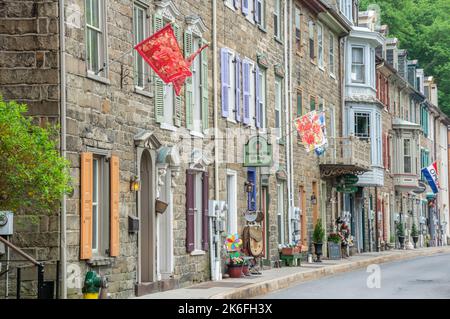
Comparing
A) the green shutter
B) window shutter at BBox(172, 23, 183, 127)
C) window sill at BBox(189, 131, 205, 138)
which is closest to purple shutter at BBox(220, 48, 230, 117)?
window sill at BBox(189, 131, 205, 138)

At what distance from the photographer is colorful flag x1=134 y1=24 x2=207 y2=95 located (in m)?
19.0

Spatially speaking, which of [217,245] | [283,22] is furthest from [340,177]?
[217,245]

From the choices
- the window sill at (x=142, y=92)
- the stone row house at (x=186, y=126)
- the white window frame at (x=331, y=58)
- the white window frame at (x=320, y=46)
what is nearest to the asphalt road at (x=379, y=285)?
the stone row house at (x=186, y=126)

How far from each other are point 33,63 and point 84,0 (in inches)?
63.5

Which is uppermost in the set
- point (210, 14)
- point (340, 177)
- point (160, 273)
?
point (210, 14)

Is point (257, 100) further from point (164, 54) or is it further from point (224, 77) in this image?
point (164, 54)

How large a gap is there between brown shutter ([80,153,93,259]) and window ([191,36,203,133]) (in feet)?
22.4

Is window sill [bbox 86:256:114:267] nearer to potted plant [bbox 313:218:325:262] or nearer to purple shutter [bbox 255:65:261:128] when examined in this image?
purple shutter [bbox 255:65:261:128]

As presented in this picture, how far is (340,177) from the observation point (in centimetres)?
4162

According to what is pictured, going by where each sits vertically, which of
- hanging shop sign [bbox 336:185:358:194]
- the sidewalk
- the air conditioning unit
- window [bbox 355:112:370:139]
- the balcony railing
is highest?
window [bbox 355:112:370:139]

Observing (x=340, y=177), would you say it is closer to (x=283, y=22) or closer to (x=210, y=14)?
(x=283, y=22)

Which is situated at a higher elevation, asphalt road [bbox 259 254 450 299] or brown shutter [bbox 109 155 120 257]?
brown shutter [bbox 109 155 120 257]
